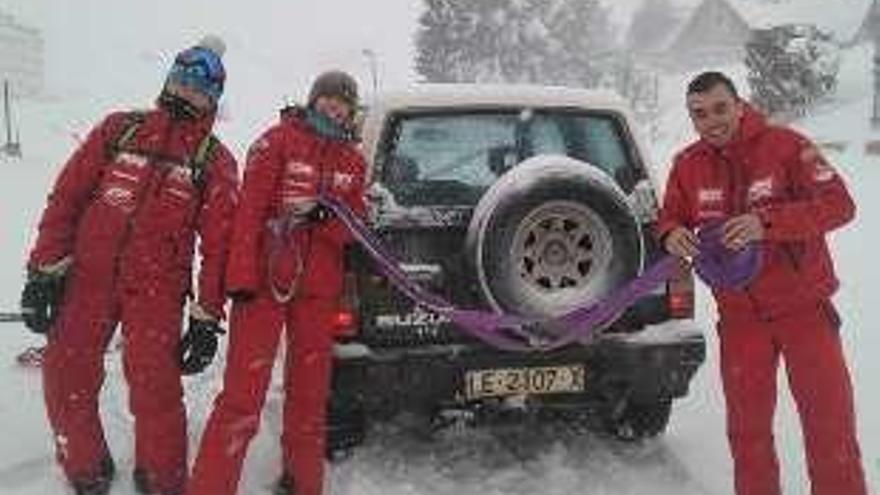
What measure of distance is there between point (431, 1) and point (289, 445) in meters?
50.0

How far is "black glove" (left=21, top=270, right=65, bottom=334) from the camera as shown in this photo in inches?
220

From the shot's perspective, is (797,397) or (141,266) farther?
(141,266)

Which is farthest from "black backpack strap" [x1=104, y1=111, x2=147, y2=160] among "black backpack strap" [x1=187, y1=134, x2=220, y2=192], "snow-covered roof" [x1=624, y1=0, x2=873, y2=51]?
"snow-covered roof" [x1=624, y1=0, x2=873, y2=51]

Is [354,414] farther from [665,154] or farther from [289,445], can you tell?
[665,154]

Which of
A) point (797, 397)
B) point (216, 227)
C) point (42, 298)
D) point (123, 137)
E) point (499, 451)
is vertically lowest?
point (499, 451)

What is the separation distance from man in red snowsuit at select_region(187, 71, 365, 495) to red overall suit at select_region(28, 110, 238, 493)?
0.26 metres

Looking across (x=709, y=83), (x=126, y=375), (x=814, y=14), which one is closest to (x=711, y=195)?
(x=709, y=83)

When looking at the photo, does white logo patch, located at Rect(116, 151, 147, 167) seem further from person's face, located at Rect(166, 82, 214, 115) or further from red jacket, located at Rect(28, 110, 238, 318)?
person's face, located at Rect(166, 82, 214, 115)

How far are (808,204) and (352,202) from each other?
1759mm

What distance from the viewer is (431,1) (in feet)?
179

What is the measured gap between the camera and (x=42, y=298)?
5605 mm

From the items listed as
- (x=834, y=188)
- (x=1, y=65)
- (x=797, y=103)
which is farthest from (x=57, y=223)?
(x=1, y=65)

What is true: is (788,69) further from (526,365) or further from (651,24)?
(651,24)

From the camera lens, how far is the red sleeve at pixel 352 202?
554cm
